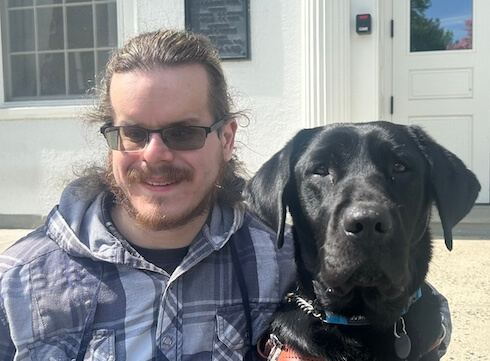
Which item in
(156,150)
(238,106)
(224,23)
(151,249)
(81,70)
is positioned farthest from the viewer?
(81,70)

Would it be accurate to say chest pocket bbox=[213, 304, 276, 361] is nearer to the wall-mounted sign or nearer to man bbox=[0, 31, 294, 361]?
man bbox=[0, 31, 294, 361]

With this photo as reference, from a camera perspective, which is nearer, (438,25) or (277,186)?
(277,186)

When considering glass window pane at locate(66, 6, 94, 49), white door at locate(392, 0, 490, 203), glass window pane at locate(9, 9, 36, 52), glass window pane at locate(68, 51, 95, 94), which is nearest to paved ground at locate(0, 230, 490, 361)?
white door at locate(392, 0, 490, 203)

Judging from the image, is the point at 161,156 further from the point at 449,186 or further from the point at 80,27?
the point at 80,27

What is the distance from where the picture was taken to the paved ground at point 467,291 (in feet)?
10.4

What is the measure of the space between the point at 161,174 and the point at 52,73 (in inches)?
186

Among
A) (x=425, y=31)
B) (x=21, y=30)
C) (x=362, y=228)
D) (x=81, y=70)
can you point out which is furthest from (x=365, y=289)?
(x=21, y=30)

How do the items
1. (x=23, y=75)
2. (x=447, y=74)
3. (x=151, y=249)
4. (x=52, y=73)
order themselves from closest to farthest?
(x=151, y=249) → (x=447, y=74) → (x=52, y=73) → (x=23, y=75)

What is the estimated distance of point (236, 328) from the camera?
199 cm

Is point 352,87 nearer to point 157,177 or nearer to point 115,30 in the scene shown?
point 115,30

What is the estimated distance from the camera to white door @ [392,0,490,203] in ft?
17.6

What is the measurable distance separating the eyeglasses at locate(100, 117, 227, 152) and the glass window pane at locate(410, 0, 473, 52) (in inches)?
160

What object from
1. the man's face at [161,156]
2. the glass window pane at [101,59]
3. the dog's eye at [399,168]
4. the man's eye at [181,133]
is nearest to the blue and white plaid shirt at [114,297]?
the man's face at [161,156]

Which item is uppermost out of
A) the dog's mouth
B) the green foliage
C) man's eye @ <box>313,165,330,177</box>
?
the green foliage
